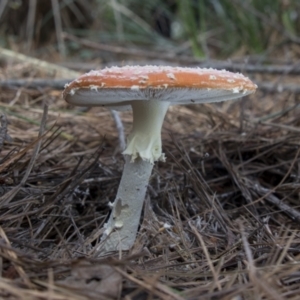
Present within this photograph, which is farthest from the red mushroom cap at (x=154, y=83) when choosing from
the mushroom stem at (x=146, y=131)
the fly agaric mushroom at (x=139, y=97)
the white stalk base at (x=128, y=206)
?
the white stalk base at (x=128, y=206)

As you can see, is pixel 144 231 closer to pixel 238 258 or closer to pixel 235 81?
pixel 238 258

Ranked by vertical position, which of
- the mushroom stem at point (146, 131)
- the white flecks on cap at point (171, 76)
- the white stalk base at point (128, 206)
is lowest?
the white stalk base at point (128, 206)

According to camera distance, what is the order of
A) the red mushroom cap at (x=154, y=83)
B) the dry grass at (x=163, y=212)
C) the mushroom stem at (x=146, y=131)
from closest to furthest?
the dry grass at (x=163, y=212) → the red mushroom cap at (x=154, y=83) → the mushroom stem at (x=146, y=131)

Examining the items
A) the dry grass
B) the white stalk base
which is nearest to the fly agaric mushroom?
the white stalk base

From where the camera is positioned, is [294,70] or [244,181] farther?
[294,70]

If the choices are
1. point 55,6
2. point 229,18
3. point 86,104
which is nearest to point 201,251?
point 86,104

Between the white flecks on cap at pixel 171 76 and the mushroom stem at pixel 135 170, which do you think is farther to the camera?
the mushroom stem at pixel 135 170

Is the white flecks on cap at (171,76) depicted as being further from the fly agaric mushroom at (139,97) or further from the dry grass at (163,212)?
the dry grass at (163,212)

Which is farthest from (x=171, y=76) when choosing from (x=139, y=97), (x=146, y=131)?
(x=146, y=131)
